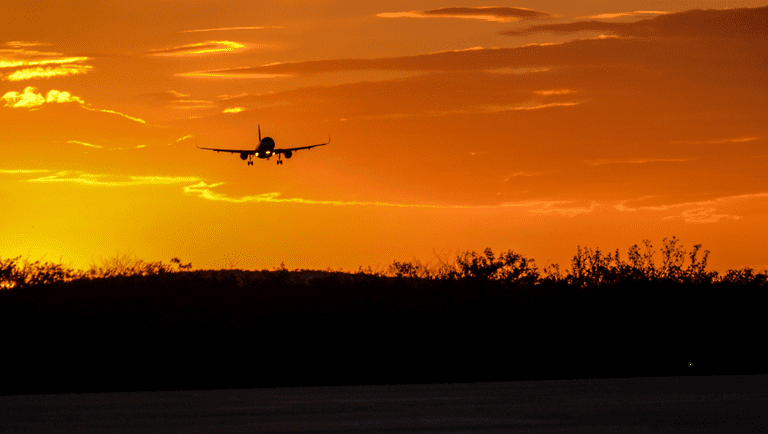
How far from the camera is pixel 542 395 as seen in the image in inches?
1774

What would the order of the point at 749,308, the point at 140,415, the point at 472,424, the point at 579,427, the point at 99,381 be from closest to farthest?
the point at 579,427
the point at 472,424
the point at 140,415
the point at 99,381
the point at 749,308

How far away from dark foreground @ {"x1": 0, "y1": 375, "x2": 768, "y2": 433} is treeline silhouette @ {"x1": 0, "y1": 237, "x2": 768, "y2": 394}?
76.1 ft

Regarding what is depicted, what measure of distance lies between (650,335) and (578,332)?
18.3 ft

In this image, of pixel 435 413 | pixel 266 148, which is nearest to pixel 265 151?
pixel 266 148

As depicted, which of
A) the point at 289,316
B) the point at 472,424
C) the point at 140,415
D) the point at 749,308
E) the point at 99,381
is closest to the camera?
the point at 472,424

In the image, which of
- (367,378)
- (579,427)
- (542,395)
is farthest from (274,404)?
(367,378)

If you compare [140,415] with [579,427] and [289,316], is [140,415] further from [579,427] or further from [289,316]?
[289,316]

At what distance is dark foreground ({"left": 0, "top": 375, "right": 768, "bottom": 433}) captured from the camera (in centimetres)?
2980

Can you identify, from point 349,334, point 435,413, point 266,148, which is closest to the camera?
point 435,413

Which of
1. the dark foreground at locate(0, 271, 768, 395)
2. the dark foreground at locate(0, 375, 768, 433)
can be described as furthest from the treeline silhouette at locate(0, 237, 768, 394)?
the dark foreground at locate(0, 375, 768, 433)

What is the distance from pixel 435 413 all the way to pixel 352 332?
41110 mm

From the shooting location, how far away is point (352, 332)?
76312mm

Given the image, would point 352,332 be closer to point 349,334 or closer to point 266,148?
point 349,334

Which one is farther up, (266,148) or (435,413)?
(266,148)
